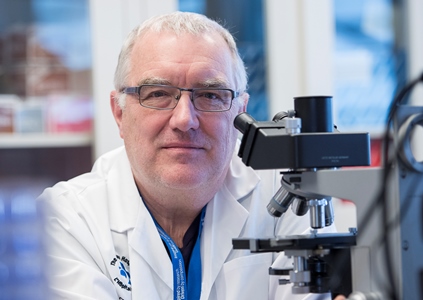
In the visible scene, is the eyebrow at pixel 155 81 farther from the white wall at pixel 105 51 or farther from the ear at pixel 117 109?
Result: the white wall at pixel 105 51

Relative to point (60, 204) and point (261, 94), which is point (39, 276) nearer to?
point (60, 204)

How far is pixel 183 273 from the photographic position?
5.31ft

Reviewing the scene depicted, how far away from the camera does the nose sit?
5.12 feet

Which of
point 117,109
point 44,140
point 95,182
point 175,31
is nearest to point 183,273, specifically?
point 95,182

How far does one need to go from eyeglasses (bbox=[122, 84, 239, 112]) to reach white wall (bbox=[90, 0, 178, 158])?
77cm

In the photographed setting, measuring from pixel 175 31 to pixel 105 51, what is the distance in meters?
0.80

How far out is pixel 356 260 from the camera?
1082mm

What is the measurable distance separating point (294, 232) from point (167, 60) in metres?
0.52

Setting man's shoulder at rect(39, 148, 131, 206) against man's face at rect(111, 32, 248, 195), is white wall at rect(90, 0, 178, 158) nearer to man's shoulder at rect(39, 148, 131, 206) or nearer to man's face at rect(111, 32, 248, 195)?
man's shoulder at rect(39, 148, 131, 206)

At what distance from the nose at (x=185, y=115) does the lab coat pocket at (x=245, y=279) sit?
352 mm

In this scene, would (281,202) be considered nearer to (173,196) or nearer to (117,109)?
(173,196)

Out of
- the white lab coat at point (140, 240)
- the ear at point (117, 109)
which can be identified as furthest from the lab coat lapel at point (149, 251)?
the ear at point (117, 109)

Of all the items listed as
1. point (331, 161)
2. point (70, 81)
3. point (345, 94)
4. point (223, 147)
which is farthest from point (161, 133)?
point (345, 94)

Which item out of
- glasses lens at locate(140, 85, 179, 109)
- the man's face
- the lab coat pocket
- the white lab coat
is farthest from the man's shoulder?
the lab coat pocket
